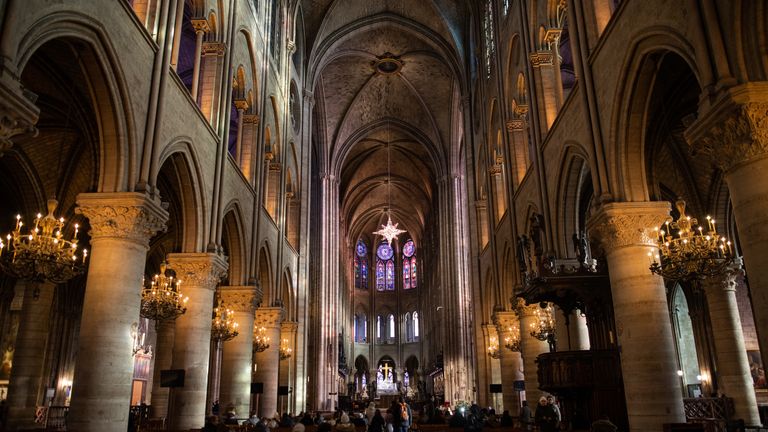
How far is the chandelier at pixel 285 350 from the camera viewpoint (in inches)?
959

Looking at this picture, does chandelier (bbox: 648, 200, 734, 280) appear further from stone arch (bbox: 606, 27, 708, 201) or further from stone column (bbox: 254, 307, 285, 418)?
stone column (bbox: 254, 307, 285, 418)

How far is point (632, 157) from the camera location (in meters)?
10.8

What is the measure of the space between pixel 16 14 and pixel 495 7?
1771 cm

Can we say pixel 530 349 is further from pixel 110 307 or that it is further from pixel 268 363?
pixel 110 307

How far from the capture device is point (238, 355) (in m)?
17.6

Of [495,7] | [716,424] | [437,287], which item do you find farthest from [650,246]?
[437,287]

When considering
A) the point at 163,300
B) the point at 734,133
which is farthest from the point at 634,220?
the point at 163,300

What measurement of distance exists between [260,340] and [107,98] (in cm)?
1236

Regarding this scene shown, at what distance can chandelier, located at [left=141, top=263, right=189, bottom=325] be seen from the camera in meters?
12.9

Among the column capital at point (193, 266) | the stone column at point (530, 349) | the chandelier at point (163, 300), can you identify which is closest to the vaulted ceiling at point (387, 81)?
the stone column at point (530, 349)

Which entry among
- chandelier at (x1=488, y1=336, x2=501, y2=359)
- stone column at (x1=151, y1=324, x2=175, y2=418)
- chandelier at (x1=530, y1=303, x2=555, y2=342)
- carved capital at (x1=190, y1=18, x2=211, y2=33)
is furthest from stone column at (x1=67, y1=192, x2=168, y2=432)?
chandelier at (x1=488, y1=336, x2=501, y2=359)

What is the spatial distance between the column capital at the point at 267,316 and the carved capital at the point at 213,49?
9.35 m

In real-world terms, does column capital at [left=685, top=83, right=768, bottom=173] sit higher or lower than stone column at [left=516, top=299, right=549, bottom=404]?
higher

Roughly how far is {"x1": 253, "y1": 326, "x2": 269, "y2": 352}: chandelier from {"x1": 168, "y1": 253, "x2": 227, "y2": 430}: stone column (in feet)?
21.6
